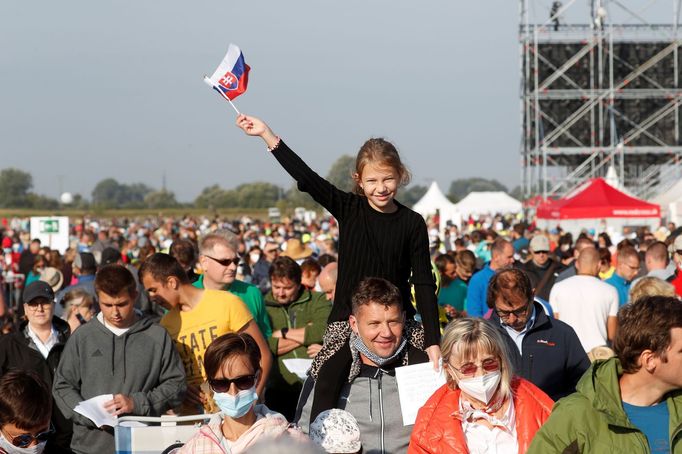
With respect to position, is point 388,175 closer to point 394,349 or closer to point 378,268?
point 378,268

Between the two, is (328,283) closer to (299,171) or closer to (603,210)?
(299,171)

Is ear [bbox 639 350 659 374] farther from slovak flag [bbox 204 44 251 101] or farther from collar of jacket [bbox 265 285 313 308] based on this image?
collar of jacket [bbox 265 285 313 308]

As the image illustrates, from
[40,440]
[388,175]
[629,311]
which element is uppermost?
[388,175]

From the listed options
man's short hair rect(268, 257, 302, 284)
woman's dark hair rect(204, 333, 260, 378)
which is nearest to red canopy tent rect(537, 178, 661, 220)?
man's short hair rect(268, 257, 302, 284)

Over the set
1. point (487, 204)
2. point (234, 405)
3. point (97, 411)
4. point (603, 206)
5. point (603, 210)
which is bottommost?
point (97, 411)

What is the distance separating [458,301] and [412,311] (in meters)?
6.02

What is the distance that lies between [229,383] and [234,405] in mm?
116

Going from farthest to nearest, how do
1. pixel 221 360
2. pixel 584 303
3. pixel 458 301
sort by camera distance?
pixel 458 301 < pixel 584 303 < pixel 221 360

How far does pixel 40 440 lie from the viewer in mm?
4871

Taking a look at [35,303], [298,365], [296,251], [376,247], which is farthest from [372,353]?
[296,251]

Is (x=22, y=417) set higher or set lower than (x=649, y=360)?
lower

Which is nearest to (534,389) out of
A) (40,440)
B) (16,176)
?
(40,440)

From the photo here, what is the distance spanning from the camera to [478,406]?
4203mm

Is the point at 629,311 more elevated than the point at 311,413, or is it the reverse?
the point at 629,311
